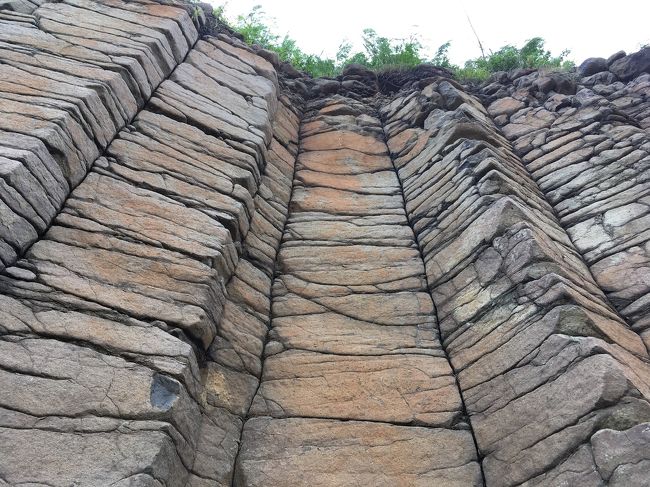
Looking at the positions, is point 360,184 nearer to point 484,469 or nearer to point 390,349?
point 390,349

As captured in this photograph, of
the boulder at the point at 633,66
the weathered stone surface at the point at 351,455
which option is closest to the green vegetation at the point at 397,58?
the boulder at the point at 633,66

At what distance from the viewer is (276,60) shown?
28.6ft

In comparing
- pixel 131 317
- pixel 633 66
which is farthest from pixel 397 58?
pixel 131 317

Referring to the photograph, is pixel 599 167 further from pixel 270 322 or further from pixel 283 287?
pixel 270 322

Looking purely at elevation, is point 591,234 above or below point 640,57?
below

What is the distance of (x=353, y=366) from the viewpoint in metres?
4.15

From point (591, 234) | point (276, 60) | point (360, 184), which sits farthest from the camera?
point (276, 60)

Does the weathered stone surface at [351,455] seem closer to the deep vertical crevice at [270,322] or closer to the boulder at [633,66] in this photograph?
the deep vertical crevice at [270,322]

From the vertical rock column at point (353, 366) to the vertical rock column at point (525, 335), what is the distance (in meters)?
0.19

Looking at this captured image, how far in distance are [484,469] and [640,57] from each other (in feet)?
25.4

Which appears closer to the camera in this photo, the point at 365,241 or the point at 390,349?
the point at 390,349

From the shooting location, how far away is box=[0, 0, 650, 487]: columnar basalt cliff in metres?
3.14

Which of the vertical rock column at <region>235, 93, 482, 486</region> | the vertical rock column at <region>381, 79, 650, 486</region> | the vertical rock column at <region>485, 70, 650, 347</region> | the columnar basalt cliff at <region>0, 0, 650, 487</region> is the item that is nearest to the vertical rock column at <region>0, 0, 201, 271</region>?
the columnar basalt cliff at <region>0, 0, 650, 487</region>

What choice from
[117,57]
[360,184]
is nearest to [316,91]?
[360,184]
